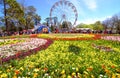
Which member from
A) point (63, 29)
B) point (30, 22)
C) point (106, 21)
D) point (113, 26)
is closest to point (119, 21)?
point (113, 26)

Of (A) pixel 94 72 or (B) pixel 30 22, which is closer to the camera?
(A) pixel 94 72

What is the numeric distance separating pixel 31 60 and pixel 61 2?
84.3ft

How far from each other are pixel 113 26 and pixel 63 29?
55.5 meters

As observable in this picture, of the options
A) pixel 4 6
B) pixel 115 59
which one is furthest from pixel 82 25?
pixel 115 59

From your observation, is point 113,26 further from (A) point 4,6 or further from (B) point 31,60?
(B) point 31,60

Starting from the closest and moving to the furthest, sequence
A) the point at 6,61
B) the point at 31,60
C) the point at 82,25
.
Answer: the point at 6,61, the point at 31,60, the point at 82,25

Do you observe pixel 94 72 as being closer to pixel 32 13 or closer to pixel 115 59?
pixel 115 59

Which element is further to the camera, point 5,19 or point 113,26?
point 113,26

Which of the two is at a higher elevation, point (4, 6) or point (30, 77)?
point (4, 6)

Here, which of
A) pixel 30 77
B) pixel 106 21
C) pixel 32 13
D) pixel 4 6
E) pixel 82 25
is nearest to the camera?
pixel 30 77

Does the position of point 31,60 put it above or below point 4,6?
below

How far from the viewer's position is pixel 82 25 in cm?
14450

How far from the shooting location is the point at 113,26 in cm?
9394

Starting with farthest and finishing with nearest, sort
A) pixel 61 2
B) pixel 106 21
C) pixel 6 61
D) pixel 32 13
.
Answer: pixel 106 21, pixel 32 13, pixel 61 2, pixel 6 61
